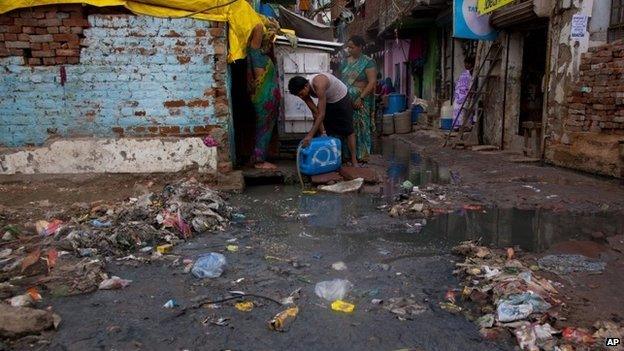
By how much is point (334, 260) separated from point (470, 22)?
25.2 feet

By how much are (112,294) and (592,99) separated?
6938 millimetres

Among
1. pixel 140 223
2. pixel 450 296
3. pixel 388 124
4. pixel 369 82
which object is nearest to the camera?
pixel 450 296

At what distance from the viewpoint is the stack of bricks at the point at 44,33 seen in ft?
18.3

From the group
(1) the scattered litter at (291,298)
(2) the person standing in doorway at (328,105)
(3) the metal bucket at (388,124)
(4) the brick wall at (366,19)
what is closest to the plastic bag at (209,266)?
(1) the scattered litter at (291,298)

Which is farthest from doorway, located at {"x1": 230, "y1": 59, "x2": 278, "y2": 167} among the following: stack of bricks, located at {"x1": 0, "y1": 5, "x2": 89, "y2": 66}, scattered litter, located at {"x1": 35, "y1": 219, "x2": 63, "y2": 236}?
scattered litter, located at {"x1": 35, "y1": 219, "x2": 63, "y2": 236}

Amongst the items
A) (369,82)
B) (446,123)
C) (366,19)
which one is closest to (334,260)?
(369,82)

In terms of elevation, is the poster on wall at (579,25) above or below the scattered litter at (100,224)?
above

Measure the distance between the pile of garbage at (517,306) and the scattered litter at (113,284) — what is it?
213 cm

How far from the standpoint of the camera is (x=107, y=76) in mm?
5832

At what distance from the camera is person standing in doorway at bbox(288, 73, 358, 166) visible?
6301 mm

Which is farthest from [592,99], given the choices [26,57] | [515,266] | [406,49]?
[406,49]

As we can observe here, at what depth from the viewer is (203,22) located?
582cm

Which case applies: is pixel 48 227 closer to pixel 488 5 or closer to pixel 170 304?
pixel 170 304

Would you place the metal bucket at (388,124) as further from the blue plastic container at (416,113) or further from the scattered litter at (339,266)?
the scattered litter at (339,266)
